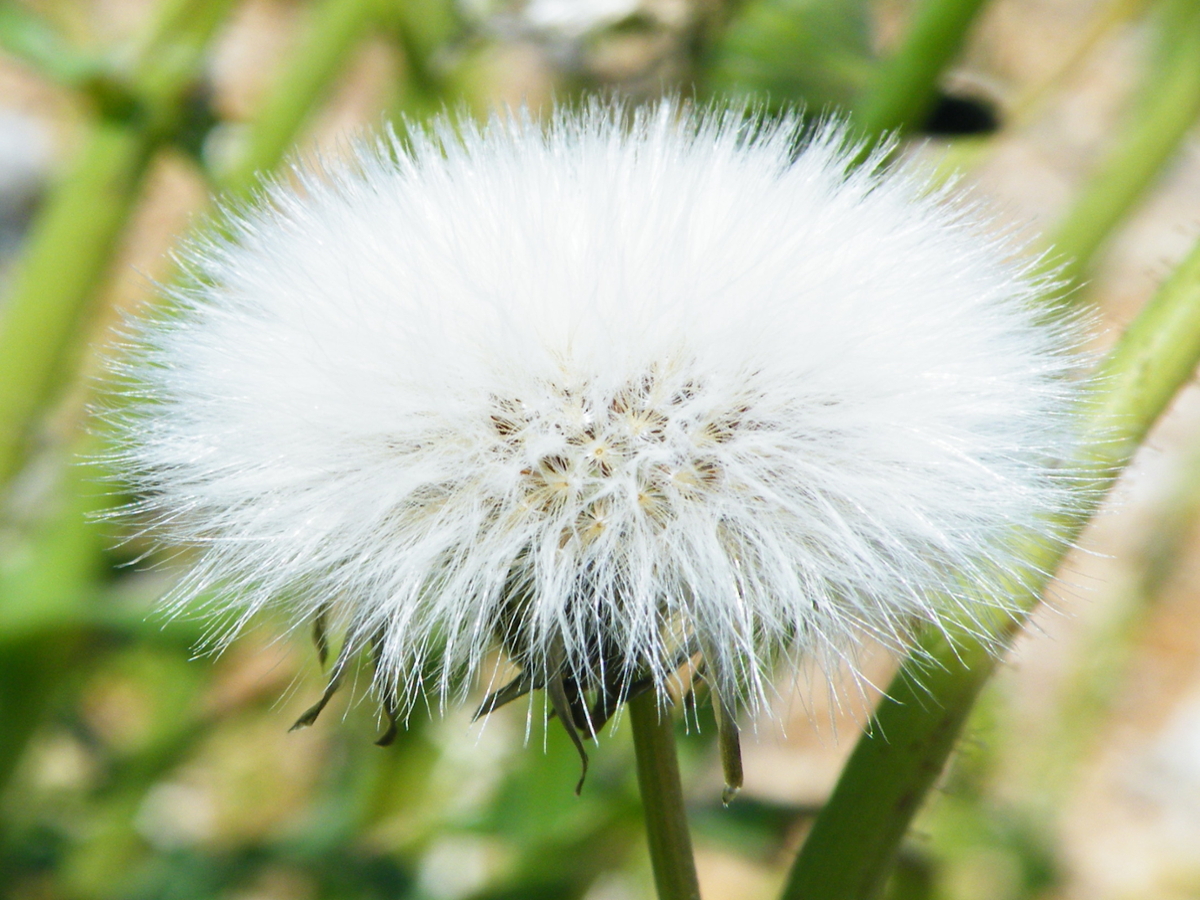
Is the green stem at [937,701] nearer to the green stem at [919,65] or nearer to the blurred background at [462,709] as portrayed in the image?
the blurred background at [462,709]

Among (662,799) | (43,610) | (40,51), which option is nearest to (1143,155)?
(662,799)

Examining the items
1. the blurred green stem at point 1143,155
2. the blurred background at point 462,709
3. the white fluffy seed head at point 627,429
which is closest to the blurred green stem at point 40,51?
the blurred background at point 462,709

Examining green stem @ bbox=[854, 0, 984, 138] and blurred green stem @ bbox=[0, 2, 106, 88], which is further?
blurred green stem @ bbox=[0, 2, 106, 88]

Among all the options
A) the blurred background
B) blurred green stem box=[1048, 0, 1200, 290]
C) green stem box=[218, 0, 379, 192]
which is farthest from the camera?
green stem box=[218, 0, 379, 192]

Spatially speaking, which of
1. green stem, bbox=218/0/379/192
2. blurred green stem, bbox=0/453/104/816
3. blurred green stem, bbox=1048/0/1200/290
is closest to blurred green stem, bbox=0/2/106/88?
green stem, bbox=218/0/379/192

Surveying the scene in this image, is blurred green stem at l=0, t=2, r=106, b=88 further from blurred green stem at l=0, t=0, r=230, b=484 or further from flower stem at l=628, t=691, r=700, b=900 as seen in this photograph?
flower stem at l=628, t=691, r=700, b=900

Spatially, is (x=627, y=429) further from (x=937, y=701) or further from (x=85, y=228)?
(x=85, y=228)

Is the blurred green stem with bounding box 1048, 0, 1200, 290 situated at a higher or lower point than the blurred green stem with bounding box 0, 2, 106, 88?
higher
